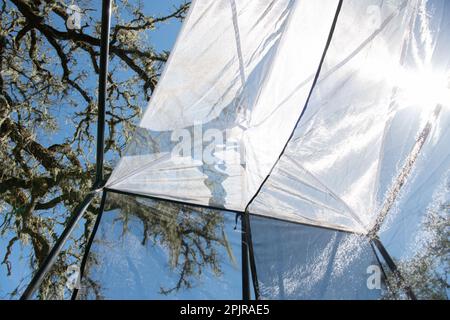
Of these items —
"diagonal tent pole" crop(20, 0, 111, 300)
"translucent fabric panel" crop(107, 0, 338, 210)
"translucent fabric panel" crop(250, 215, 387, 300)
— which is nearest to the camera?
"diagonal tent pole" crop(20, 0, 111, 300)

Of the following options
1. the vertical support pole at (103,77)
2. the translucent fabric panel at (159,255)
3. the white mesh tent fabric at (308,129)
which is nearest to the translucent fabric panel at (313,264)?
the white mesh tent fabric at (308,129)

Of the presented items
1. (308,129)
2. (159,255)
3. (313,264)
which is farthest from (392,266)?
(159,255)

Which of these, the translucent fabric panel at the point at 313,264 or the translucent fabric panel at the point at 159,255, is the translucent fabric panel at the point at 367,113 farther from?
the translucent fabric panel at the point at 159,255

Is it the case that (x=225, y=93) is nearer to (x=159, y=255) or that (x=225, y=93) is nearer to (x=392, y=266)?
(x=159, y=255)

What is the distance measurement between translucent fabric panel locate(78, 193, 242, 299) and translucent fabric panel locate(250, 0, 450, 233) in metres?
0.39

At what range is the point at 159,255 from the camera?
186cm

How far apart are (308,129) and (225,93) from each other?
0.37 metres

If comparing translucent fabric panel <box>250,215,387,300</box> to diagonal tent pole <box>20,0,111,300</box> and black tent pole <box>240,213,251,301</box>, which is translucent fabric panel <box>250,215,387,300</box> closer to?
black tent pole <box>240,213,251,301</box>

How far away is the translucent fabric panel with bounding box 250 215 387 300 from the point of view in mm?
1679

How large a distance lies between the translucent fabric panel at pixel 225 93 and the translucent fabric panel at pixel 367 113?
0.30 ft

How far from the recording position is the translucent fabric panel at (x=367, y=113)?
5.64 feet

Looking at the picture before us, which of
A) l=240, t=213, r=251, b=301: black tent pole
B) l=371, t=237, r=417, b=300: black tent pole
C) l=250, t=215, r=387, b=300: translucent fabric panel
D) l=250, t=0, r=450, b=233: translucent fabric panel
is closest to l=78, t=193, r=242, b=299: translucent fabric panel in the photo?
l=240, t=213, r=251, b=301: black tent pole

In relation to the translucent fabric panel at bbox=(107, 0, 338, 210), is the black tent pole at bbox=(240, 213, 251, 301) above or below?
below

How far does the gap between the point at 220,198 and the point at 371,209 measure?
65cm
